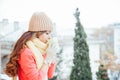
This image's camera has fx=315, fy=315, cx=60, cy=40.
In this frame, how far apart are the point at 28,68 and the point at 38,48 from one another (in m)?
0.18

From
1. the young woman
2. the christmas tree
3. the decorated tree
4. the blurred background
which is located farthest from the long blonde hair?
the decorated tree

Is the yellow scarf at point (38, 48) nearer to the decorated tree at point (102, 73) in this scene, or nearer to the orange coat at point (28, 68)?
the orange coat at point (28, 68)

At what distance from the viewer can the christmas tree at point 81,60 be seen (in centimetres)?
353

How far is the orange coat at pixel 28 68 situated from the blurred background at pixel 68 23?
1302 millimetres

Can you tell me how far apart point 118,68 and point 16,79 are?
157 centimetres

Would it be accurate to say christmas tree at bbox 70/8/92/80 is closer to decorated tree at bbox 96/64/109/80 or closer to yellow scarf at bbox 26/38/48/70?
decorated tree at bbox 96/64/109/80

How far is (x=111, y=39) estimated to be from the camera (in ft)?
11.6

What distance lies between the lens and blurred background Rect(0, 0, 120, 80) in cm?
345

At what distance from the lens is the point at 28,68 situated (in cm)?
207

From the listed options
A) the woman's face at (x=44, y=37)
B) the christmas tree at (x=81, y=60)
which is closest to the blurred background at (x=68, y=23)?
the christmas tree at (x=81, y=60)

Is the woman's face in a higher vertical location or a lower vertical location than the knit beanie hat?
lower

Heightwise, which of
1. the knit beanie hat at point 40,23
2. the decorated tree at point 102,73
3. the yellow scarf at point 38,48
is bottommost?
the decorated tree at point 102,73

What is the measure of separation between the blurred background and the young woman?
1220mm

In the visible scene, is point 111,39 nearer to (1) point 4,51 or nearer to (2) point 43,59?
(1) point 4,51
